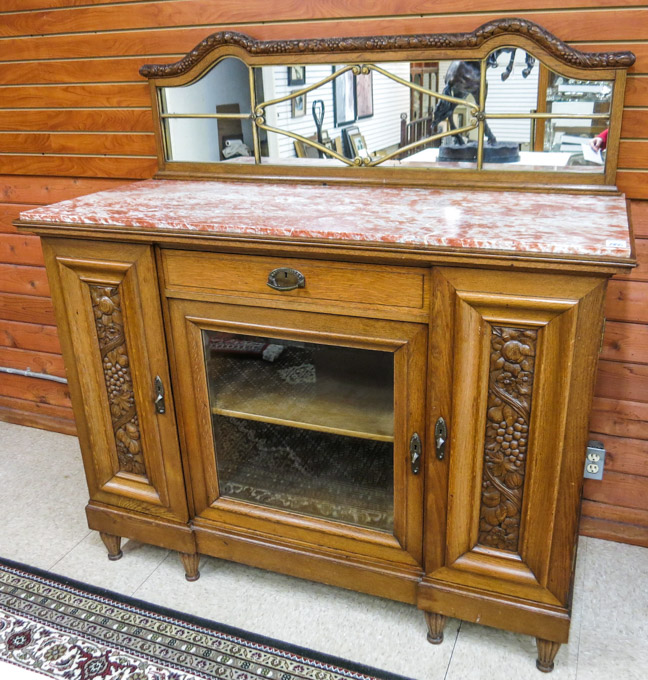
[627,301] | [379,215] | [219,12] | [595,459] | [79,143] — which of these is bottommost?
[595,459]

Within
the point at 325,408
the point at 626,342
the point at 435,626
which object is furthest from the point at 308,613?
the point at 626,342

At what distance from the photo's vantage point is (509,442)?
4.78ft

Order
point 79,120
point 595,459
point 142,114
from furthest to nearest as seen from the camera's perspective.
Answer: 1. point 79,120
2. point 142,114
3. point 595,459

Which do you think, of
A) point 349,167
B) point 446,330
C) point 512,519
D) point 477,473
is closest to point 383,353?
point 446,330

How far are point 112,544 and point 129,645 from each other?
0.35 metres

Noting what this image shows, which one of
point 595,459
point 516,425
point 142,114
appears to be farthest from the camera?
point 142,114

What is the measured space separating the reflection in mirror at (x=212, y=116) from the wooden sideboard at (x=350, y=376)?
0.13m

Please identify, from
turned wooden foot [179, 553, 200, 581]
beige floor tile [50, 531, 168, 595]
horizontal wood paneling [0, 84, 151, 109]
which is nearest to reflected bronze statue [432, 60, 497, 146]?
horizontal wood paneling [0, 84, 151, 109]

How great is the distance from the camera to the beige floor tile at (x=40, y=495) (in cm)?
211

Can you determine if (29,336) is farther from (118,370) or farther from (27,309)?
(118,370)

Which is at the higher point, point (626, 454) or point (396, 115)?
point (396, 115)

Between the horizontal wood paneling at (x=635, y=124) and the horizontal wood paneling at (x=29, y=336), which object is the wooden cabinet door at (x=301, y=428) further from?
the horizontal wood paneling at (x=29, y=336)

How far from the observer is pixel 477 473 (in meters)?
1.51

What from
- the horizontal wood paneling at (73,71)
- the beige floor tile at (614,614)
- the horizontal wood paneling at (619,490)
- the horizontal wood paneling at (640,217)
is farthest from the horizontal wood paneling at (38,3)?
the beige floor tile at (614,614)
